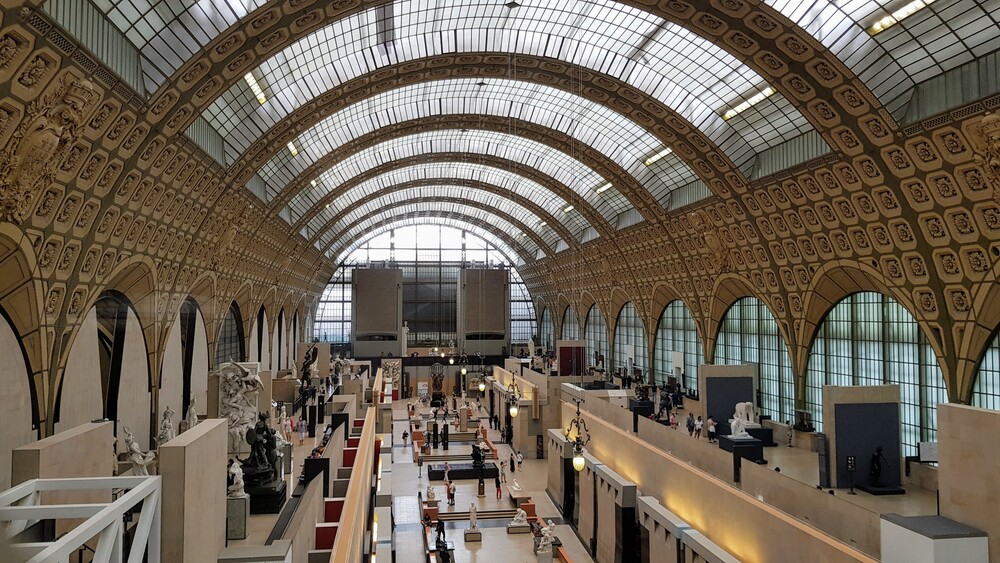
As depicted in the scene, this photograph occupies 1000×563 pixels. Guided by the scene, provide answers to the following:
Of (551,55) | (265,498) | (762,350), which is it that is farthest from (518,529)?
(551,55)

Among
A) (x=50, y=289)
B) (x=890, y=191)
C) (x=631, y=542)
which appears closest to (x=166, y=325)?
(x=50, y=289)

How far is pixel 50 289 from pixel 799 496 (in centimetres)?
1828

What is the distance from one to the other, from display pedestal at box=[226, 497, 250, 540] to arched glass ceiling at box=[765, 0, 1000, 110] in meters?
18.9

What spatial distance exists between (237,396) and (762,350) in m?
26.3

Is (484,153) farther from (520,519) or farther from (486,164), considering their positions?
(520,519)

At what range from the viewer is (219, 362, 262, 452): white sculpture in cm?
1772

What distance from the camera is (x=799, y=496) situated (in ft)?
52.5

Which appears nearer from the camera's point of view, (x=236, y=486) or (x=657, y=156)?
(x=236, y=486)

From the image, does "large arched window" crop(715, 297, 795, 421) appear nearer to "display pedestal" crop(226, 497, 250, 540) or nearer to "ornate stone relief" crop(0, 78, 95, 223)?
"display pedestal" crop(226, 497, 250, 540)

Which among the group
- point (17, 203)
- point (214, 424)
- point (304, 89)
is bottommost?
point (214, 424)

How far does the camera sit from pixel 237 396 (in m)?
17.8

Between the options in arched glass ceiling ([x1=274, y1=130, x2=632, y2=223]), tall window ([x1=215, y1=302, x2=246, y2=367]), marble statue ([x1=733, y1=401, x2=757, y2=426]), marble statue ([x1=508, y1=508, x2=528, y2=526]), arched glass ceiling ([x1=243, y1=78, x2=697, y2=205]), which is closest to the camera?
marble statue ([x1=733, y1=401, x2=757, y2=426])

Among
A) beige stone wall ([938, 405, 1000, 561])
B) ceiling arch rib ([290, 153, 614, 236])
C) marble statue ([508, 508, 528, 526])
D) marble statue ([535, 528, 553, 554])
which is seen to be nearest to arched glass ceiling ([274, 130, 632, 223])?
ceiling arch rib ([290, 153, 614, 236])

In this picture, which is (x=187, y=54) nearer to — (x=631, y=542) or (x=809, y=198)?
(x=631, y=542)
